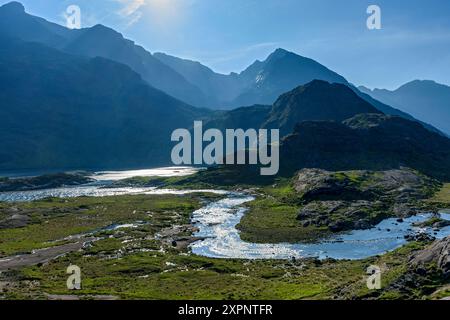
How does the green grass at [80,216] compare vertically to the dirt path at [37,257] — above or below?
below

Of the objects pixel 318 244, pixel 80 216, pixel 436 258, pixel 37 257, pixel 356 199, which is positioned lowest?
pixel 80 216

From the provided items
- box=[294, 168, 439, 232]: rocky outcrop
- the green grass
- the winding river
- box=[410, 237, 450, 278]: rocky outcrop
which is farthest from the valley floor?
box=[294, 168, 439, 232]: rocky outcrop

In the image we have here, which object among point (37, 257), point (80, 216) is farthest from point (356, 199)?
point (37, 257)

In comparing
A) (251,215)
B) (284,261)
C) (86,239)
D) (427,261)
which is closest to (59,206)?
(86,239)

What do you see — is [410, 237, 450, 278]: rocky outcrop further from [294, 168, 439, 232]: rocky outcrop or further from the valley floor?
[294, 168, 439, 232]: rocky outcrop

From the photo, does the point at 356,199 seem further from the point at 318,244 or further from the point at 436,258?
the point at 436,258

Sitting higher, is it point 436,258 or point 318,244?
point 436,258

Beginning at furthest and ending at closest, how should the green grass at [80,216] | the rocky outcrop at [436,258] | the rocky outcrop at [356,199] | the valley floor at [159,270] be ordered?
the rocky outcrop at [356,199], the green grass at [80,216], the valley floor at [159,270], the rocky outcrop at [436,258]

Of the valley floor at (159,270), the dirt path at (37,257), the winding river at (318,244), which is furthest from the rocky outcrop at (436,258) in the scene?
the dirt path at (37,257)

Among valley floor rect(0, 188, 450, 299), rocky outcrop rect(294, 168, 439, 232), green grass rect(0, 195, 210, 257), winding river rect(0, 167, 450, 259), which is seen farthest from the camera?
rocky outcrop rect(294, 168, 439, 232)

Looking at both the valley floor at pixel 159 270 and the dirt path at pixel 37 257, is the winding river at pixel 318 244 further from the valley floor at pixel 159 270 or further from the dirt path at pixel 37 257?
the dirt path at pixel 37 257

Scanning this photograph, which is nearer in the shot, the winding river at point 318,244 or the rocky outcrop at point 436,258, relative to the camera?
the rocky outcrop at point 436,258
